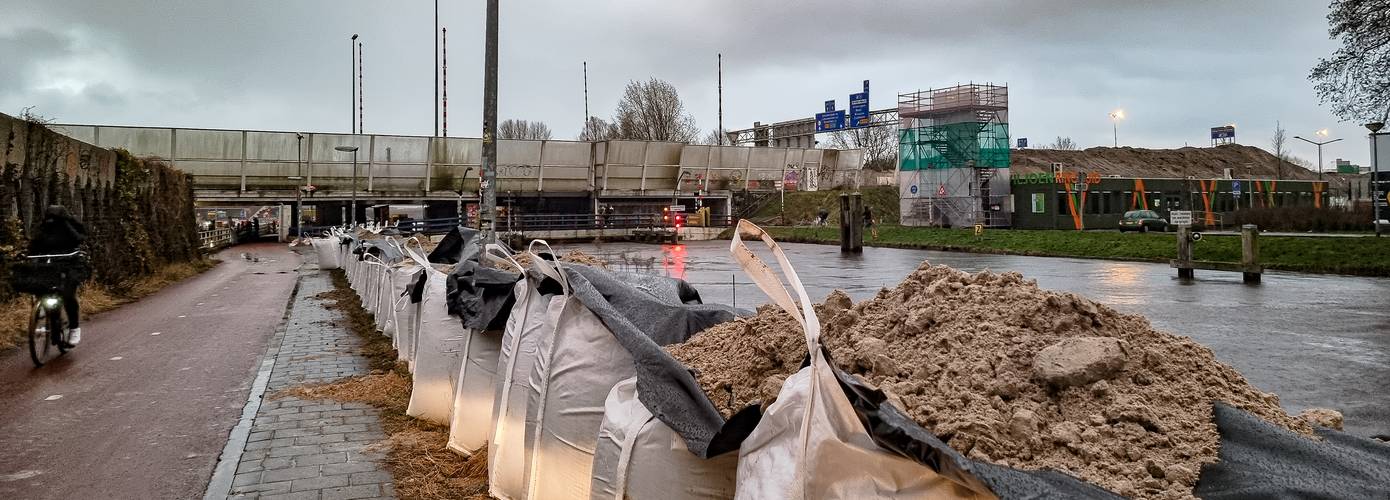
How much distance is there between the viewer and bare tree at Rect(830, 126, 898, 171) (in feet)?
312

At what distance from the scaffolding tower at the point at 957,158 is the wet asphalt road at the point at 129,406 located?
42443 millimetres

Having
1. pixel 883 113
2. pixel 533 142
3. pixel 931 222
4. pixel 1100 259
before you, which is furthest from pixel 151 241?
pixel 883 113

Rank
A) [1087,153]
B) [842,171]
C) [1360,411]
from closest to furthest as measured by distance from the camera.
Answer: [1360,411], [842,171], [1087,153]

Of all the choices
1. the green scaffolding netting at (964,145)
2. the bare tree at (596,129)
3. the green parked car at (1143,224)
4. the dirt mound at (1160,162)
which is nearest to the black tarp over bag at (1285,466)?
the green parked car at (1143,224)

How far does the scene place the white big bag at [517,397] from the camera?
408cm

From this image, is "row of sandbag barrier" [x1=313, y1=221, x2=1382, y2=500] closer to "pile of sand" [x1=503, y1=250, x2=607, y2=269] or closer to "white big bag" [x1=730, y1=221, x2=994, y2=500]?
"white big bag" [x1=730, y1=221, x2=994, y2=500]

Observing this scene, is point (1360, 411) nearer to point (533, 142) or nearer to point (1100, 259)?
point (1100, 259)

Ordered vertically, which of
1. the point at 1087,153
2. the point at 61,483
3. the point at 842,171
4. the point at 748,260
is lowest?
the point at 61,483

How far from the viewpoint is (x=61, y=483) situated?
16.3 feet

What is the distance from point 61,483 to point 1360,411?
7.73 m

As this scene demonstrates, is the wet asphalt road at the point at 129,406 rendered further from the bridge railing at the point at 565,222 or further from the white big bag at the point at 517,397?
the bridge railing at the point at 565,222

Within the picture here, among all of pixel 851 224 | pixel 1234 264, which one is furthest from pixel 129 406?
pixel 851 224

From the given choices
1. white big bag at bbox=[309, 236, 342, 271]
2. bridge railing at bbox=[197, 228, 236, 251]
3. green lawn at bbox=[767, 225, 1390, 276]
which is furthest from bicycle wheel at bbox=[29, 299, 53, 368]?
bridge railing at bbox=[197, 228, 236, 251]

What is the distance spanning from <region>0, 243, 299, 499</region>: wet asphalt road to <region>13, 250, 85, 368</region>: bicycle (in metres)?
0.21
